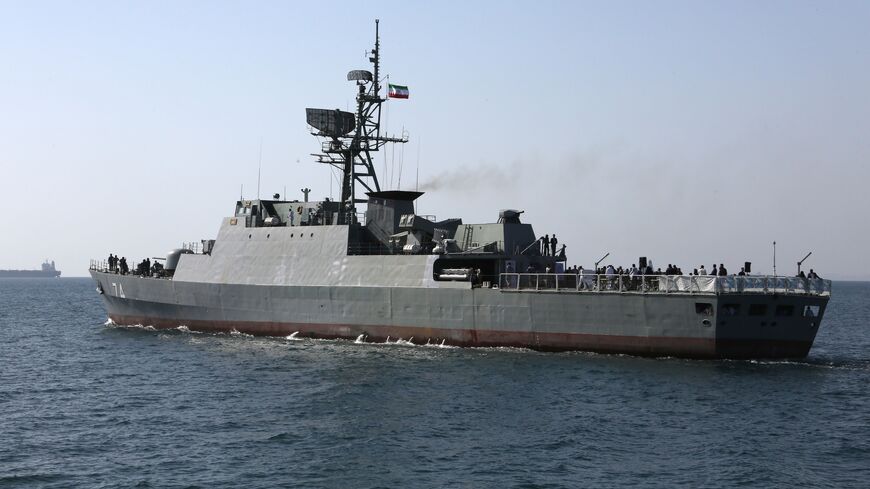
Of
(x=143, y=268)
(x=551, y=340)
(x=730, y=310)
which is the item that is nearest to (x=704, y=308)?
(x=730, y=310)

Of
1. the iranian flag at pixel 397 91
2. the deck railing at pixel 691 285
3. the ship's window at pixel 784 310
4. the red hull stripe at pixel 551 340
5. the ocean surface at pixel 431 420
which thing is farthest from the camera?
the iranian flag at pixel 397 91

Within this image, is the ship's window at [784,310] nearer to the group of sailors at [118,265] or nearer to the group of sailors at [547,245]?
the group of sailors at [547,245]

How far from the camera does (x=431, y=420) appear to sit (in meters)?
19.7

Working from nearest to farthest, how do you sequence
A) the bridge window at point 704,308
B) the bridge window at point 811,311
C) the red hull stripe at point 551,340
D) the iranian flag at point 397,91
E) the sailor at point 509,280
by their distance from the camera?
1. the bridge window at point 704,308
2. the red hull stripe at point 551,340
3. the bridge window at point 811,311
4. the sailor at point 509,280
5. the iranian flag at point 397,91

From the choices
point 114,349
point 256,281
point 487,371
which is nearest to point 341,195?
point 256,281

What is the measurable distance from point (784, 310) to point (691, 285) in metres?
2.97

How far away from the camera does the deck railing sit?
2588 cm

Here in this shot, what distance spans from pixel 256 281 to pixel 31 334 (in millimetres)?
14989

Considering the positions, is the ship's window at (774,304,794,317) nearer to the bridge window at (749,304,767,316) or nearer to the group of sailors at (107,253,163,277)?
the bridge window at (749,304,767,316)

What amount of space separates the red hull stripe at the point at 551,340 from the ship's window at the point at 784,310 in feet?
3.16

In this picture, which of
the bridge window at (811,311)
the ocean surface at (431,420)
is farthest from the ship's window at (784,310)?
the ocean surface at (431,420)

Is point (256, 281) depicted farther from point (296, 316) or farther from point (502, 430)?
point (502, 430)

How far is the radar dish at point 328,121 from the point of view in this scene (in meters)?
37.9

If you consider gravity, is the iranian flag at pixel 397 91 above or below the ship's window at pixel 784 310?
above
